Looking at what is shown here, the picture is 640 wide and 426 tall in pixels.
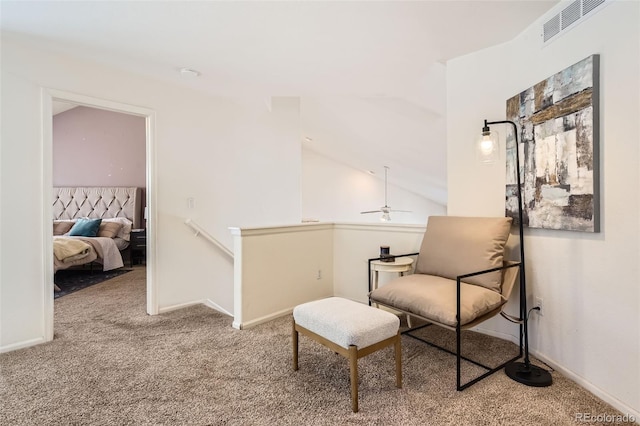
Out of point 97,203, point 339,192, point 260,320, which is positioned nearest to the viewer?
point 260,320

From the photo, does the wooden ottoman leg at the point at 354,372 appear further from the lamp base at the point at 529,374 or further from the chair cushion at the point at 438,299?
the lamp base at the point at 529,374

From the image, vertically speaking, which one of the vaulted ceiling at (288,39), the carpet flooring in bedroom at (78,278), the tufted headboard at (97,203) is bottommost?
the carpet flooring in bedroom at (78,278)

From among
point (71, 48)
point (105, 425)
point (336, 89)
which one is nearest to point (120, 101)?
point (71, 48)

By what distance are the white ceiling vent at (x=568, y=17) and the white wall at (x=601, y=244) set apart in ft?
0.13

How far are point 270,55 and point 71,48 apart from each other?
1.50 metres

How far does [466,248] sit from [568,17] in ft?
4.86

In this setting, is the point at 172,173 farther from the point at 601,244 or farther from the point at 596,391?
the point at 596,391

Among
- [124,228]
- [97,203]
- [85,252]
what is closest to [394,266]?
[85,252]

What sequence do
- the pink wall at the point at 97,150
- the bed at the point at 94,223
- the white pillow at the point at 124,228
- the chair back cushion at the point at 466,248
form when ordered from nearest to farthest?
the chair back cushion at the point at 466,248
the bed at the point at 94,223
the white pillow at the point at 124,228
the pink wall at the point at 97,150

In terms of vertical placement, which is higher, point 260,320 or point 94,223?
point 94,223

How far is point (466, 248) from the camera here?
2.22m

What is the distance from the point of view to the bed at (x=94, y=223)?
4480mm

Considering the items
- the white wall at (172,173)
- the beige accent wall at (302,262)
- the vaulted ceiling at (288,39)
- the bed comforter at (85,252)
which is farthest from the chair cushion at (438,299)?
the bed comforter at (85,252)

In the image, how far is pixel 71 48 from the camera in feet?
8.10
